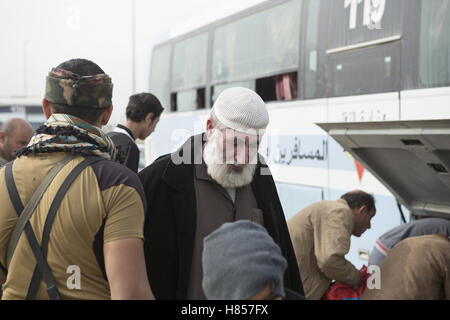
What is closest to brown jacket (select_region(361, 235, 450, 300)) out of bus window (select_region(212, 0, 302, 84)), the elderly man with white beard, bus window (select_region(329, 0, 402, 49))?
the elderly man with white beard

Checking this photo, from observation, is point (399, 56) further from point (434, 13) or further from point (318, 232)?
point (318, 232)

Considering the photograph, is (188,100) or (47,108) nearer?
(47,108)

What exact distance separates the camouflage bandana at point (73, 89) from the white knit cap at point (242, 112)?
0.61 metres

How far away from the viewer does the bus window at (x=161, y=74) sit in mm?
10039

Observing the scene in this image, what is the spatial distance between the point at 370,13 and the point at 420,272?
325 cm

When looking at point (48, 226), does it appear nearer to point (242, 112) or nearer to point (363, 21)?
point (242, 112)

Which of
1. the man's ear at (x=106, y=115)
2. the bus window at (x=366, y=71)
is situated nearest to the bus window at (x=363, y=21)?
the bus window at (x=366, y=71)

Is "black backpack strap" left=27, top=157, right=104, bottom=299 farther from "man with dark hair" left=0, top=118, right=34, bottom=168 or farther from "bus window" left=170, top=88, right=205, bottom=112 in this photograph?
"bus window" left=170, top=88, right=205, bottom=112

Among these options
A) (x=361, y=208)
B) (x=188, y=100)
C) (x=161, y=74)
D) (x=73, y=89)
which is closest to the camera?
(x=73, y=89)

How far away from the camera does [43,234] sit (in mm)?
1736

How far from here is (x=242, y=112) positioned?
2336 millimetres

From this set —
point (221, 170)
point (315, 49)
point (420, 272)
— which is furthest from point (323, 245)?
point (315, 49)

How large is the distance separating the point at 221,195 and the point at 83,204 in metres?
0.83
